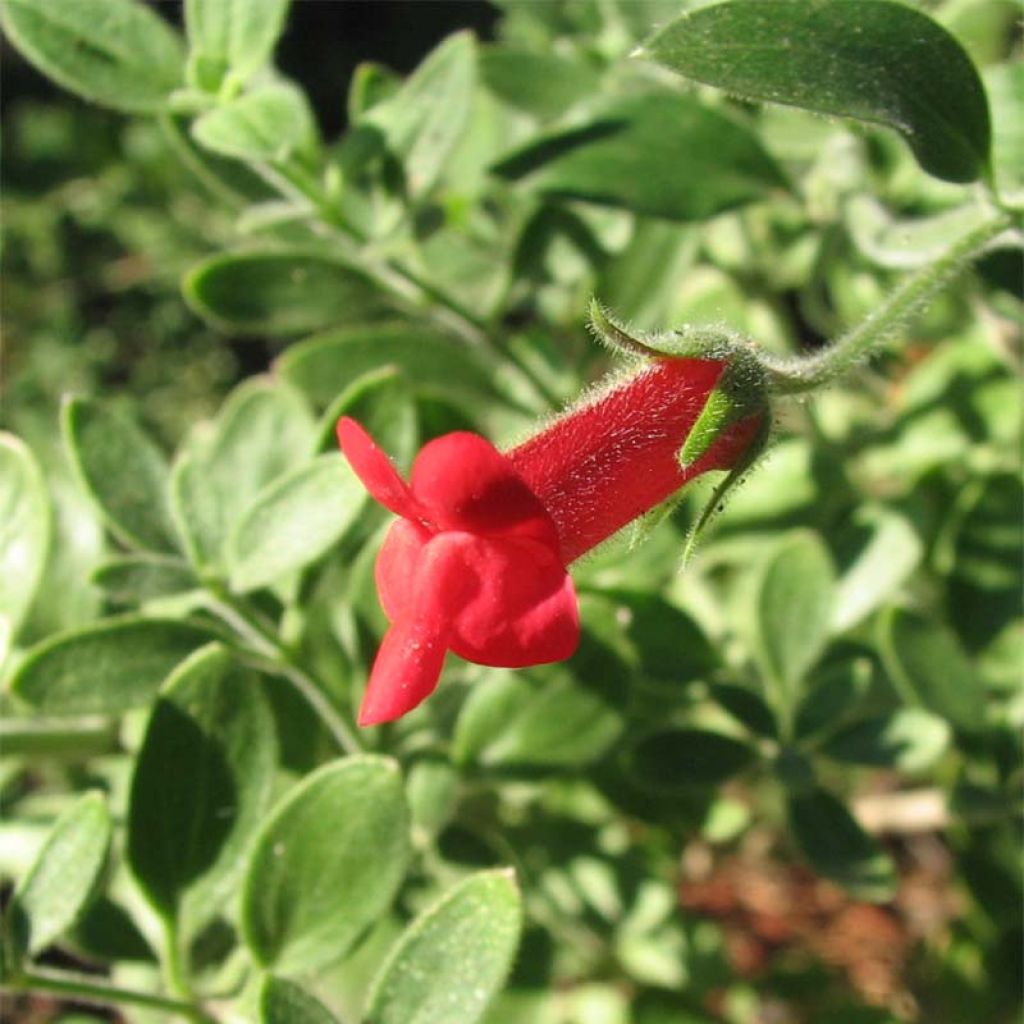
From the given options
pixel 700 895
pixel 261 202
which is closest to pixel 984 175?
pixel 261 202

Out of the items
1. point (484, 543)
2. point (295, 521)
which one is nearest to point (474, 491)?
point (484, 543)

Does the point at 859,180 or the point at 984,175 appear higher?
the point at 984,175

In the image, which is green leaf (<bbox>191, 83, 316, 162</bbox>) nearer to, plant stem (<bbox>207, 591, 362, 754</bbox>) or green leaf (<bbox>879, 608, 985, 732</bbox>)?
plant stem (<bbox>207, 591, 362, 754</bbox>)

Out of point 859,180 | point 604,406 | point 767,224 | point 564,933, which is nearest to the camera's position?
point 604,406

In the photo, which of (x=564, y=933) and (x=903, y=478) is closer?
(x=564, y=933)

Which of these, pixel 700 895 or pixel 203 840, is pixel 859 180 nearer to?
pixel 203 840

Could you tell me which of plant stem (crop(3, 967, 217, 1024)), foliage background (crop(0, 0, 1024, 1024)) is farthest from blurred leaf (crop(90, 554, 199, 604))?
plant stem (crop(3, 967, 217, 1024))
